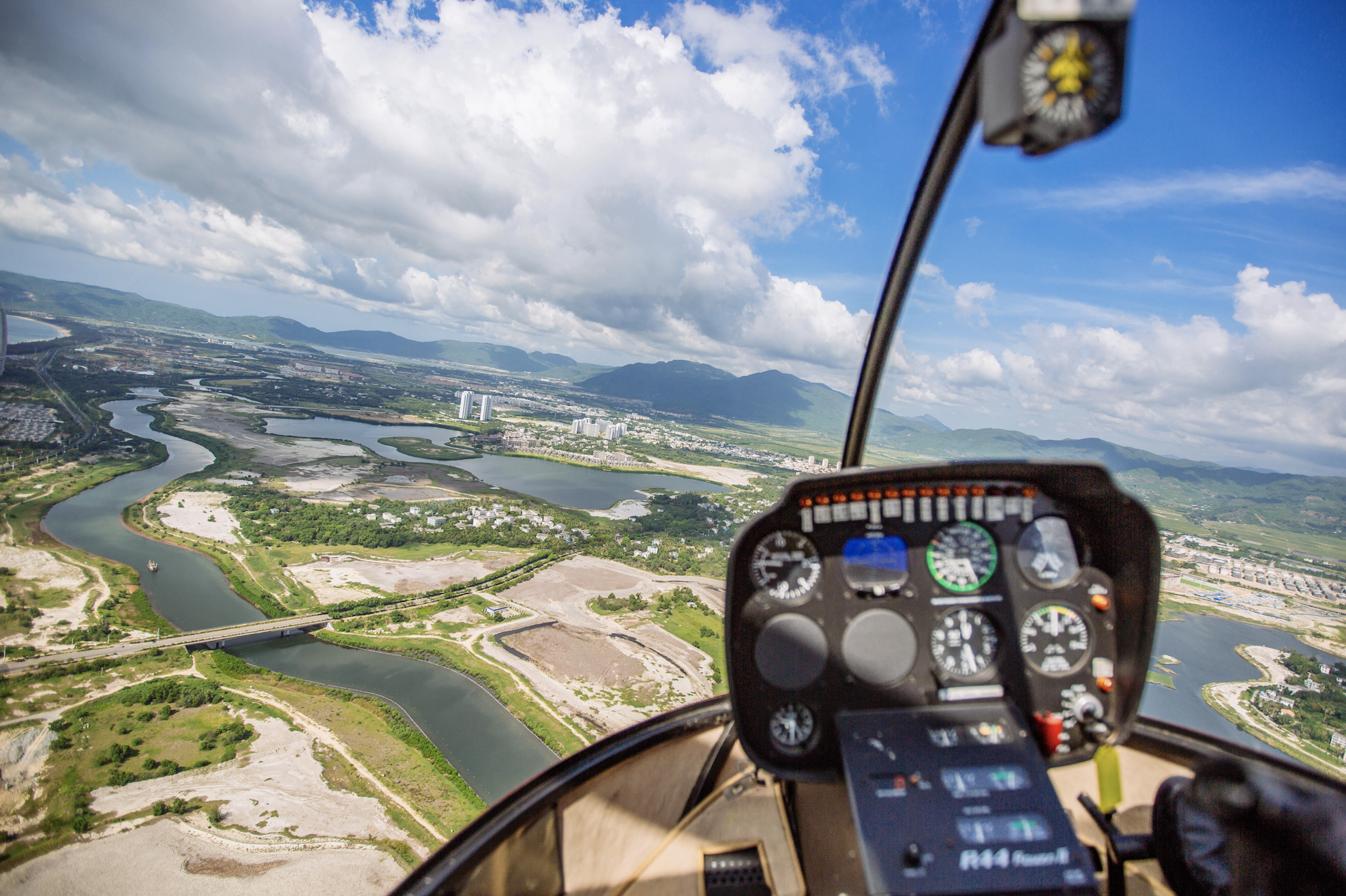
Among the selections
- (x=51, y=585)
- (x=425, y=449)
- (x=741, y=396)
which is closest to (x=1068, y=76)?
(x=51, y=585)

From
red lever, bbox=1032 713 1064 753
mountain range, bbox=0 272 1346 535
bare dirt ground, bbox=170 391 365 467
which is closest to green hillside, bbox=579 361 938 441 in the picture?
mountain range, bbox=0 272 1346 535

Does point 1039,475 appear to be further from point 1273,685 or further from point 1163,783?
point 1273,685

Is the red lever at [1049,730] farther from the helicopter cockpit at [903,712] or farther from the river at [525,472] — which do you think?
the river at [525,472]

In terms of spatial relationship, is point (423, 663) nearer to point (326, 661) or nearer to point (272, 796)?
point (326, 661)

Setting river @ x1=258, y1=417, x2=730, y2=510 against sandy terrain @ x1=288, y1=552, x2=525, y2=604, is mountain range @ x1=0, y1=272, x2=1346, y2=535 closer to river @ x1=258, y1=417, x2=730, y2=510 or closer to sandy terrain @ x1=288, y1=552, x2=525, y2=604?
sandy terrain @ x1=288, y1=552, x2=525, y2=604

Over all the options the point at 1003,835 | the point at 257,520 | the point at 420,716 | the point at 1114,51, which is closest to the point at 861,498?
the point at 1003,835

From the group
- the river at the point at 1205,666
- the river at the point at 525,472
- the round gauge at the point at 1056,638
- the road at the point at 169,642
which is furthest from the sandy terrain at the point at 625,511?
the round gauge at the point at 1056,638

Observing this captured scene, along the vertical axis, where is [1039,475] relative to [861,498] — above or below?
above
